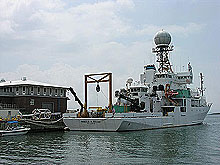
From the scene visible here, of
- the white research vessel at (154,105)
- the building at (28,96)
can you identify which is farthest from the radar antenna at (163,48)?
the building at (28,96)

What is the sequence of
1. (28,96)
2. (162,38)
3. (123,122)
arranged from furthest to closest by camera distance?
(162,38) → (28,96) → (123,122)

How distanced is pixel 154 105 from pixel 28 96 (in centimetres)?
1989

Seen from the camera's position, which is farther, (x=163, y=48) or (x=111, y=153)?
(x=163, y=48)

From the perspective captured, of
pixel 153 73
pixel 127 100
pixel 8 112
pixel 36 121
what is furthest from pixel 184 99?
pixel 8 112

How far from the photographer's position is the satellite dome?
189 ft

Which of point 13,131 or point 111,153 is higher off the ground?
point 13,131

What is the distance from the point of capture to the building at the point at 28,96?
45281mm

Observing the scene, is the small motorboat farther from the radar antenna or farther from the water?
the radar antenna

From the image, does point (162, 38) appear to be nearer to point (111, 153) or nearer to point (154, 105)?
point (154, 105)

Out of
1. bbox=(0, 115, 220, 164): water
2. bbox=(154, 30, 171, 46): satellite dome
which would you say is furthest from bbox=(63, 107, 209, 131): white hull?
bbox=(154, 30, 171, 46): satellite dome

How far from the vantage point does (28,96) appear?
4547 centimetres

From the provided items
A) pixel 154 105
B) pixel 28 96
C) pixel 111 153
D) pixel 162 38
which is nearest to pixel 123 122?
pixel 154 105

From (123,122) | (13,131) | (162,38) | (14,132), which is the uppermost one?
(162,38)

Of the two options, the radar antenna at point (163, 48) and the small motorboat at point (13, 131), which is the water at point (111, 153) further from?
the radar antenna at point (163, 48)
